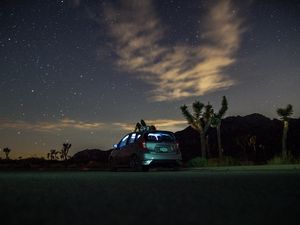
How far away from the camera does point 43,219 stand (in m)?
4.89

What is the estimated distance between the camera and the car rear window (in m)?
19.4

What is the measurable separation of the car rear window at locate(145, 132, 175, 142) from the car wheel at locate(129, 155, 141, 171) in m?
0.93

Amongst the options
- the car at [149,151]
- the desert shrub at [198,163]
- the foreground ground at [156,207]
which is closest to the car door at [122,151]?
the car at [149,151]

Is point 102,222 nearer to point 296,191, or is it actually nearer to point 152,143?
point 296,191

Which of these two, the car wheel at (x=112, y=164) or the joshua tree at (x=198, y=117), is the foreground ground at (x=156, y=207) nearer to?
the car wheel at (x=112, y=164)

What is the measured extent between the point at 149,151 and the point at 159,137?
106 centimetres

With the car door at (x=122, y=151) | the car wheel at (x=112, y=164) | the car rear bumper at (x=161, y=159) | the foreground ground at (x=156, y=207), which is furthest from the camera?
the car wheel at (x=112, y=164)

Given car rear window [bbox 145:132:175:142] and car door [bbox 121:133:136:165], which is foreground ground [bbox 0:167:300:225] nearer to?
car rear window [bbox 145:132:175:142]

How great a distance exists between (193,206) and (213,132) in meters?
138

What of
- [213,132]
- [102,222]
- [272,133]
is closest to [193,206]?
[102,222]

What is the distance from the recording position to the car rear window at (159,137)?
1942cm

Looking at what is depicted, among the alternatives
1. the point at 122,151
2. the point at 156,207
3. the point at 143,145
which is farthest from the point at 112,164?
the point at 156,207

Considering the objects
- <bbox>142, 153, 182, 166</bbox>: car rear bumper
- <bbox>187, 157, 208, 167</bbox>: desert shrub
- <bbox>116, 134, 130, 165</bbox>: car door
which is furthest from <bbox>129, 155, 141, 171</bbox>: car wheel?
<bbox>187, 157, 208, 167</bbox>: desert shrub

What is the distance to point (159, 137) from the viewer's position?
19.8 metres
